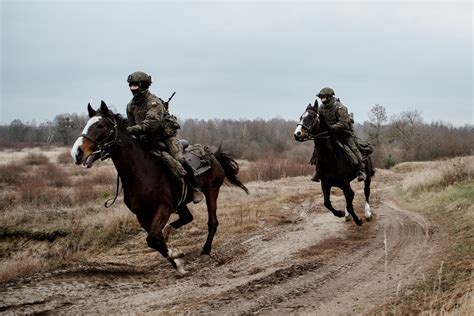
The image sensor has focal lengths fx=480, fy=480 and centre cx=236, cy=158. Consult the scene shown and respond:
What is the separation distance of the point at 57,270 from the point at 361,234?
7.19m

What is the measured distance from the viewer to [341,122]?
12109 mm

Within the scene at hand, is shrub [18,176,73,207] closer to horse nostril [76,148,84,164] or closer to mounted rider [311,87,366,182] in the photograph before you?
mounted rider [311,87,366,182]

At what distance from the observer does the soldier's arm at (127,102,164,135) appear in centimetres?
847

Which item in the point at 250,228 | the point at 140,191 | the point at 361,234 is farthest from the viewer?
the point at 250,228

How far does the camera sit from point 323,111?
12547 mm

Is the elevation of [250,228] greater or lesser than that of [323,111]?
lesser

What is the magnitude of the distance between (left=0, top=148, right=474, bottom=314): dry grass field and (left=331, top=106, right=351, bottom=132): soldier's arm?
2.68 m

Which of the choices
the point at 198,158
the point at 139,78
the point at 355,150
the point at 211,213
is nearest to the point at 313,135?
the point at 355,150

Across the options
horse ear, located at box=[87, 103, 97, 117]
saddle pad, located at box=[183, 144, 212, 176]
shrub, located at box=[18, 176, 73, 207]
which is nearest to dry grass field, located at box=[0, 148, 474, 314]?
saddle pad, located at box=[183, 144, 212, 176]

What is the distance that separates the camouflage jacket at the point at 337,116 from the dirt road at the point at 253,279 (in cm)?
269

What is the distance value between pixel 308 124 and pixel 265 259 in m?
3.26

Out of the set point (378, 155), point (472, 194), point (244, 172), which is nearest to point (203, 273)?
point (472, 194)

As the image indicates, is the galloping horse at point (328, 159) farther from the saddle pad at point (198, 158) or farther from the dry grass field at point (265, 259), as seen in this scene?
the saddle pad at point (198, 158)

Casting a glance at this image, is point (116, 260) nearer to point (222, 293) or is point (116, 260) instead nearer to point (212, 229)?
point (212, 229)
